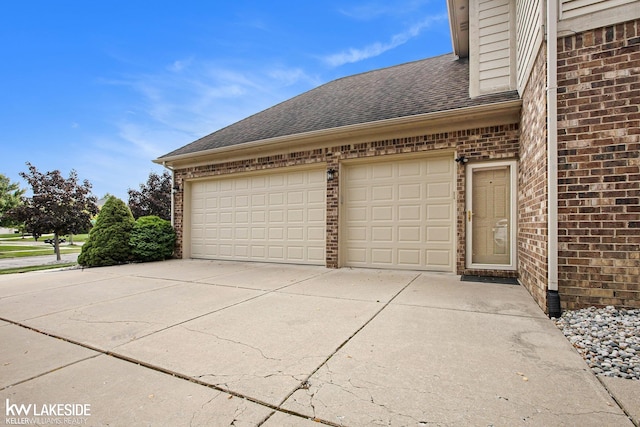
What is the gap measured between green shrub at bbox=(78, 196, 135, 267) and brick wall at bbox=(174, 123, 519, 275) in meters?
3.11

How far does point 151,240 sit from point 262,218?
341 centimetres

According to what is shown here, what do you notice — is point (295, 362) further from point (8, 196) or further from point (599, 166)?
point (8, 196)

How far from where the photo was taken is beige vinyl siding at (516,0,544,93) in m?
3.71

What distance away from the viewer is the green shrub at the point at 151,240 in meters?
8.44

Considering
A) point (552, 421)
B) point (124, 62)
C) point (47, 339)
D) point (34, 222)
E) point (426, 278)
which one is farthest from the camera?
point (124, 62)

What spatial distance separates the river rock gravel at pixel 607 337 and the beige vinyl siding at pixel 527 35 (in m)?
3.07

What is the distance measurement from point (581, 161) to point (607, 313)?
154 centimetres

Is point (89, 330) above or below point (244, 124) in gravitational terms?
below

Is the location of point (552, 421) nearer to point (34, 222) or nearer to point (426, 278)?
point (426, 278)

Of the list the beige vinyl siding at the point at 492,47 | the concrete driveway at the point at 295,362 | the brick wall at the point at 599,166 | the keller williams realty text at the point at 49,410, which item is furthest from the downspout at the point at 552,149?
the keller williams realty text at the point at 49,410

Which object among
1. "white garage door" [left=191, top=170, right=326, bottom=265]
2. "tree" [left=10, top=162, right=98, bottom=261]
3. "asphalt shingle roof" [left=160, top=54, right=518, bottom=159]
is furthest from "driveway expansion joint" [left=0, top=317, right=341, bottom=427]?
"tree" [left=10, top=162, right=98, bottom=261]

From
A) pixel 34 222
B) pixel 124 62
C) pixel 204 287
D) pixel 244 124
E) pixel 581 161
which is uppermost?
pixel 124 62

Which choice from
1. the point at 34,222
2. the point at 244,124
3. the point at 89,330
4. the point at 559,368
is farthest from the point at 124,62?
the point at 559,368

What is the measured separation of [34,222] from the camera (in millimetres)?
12961
